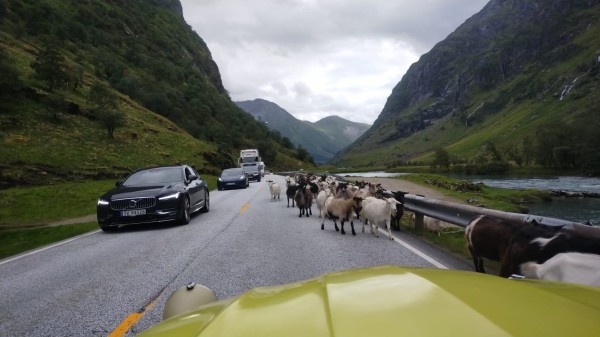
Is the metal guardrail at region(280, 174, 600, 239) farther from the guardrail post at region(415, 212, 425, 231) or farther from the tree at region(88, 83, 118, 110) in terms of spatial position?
the tree at region(88, 83, 118, 110)

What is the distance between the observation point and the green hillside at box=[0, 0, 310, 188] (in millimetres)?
32719

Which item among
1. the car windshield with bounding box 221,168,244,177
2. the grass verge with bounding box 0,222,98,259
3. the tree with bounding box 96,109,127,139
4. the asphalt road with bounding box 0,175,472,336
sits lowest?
the grass verge with bounding box 0,222,98,259

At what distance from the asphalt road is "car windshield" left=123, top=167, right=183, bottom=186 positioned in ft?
5.99

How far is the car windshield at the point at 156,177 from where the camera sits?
12883 millimetres

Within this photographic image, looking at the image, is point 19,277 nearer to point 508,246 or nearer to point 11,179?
point 508,246

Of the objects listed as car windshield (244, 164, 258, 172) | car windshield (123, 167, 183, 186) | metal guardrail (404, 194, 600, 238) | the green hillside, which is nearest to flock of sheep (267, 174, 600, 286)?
metal guardrail (404, 194, 600, 238)

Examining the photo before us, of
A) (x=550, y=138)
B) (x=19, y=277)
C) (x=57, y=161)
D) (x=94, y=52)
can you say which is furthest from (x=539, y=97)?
(x=19, y=277)

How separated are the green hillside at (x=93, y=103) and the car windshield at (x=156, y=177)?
16380mm

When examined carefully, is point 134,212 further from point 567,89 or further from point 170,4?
point 567,89

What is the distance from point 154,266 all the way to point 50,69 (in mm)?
42854

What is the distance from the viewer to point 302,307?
1.76 metres

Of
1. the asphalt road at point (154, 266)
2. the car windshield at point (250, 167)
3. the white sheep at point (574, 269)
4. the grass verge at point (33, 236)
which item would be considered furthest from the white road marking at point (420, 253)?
the car windshield at point (250, 167)

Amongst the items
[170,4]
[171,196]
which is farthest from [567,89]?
[171,196]

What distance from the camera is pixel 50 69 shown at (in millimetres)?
41625
